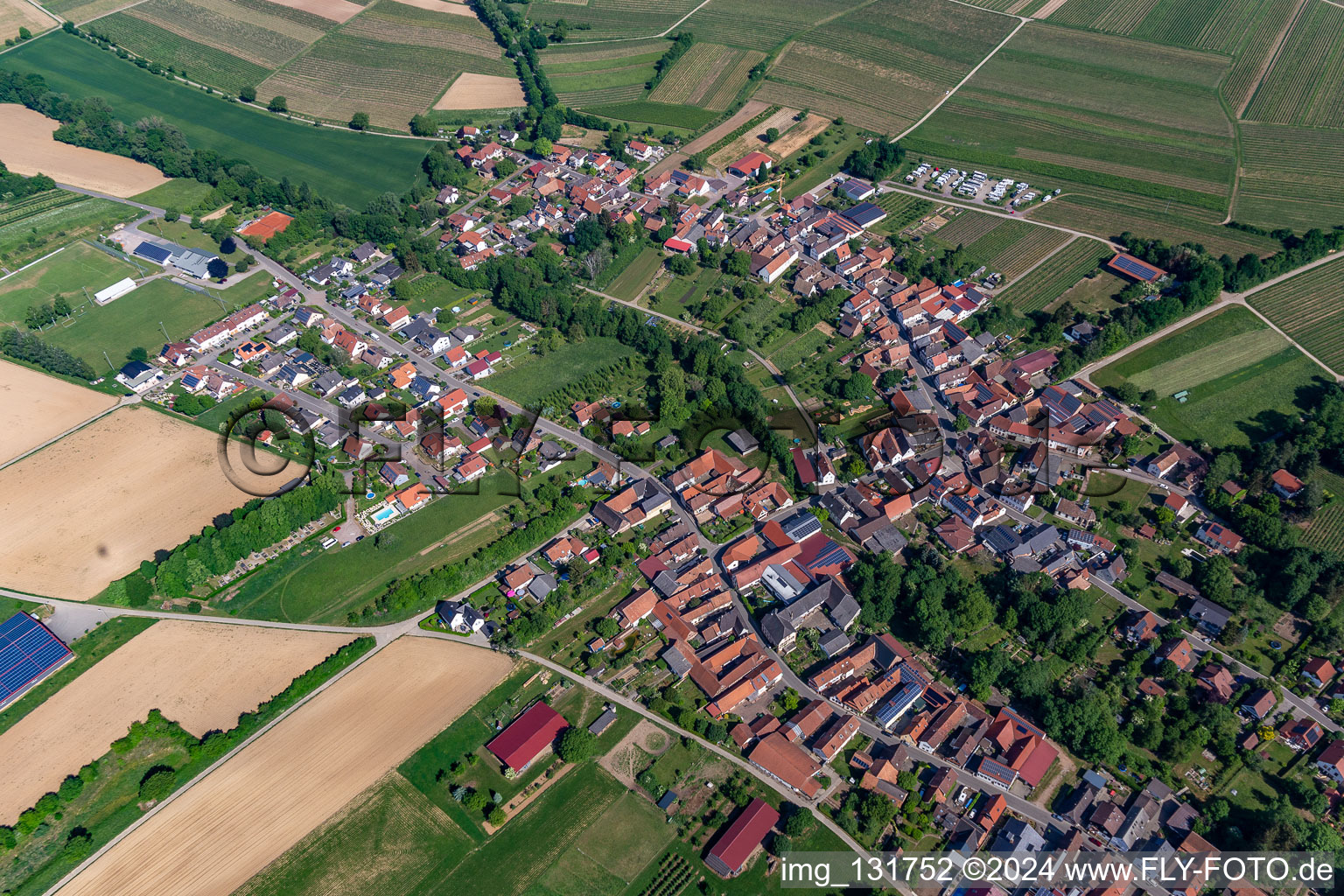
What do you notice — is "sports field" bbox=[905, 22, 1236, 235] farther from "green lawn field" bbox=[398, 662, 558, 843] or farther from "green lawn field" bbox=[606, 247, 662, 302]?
"green lawn field" bbox=[398, 662, 558, 843]

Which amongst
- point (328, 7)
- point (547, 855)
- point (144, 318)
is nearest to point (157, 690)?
point (547, 855)

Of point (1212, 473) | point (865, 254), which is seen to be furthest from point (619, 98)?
point (1212, 473)

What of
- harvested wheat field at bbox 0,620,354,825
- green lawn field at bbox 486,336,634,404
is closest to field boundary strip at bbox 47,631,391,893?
harvested wheat field at bbox 0,620,354,825

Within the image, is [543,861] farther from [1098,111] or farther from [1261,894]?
[1098,111]

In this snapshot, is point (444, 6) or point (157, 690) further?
point (444, 6)

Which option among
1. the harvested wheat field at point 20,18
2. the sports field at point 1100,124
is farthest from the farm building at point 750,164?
the harvested wheat field at point 20,18

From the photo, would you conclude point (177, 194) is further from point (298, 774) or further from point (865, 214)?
point (865, 214)
